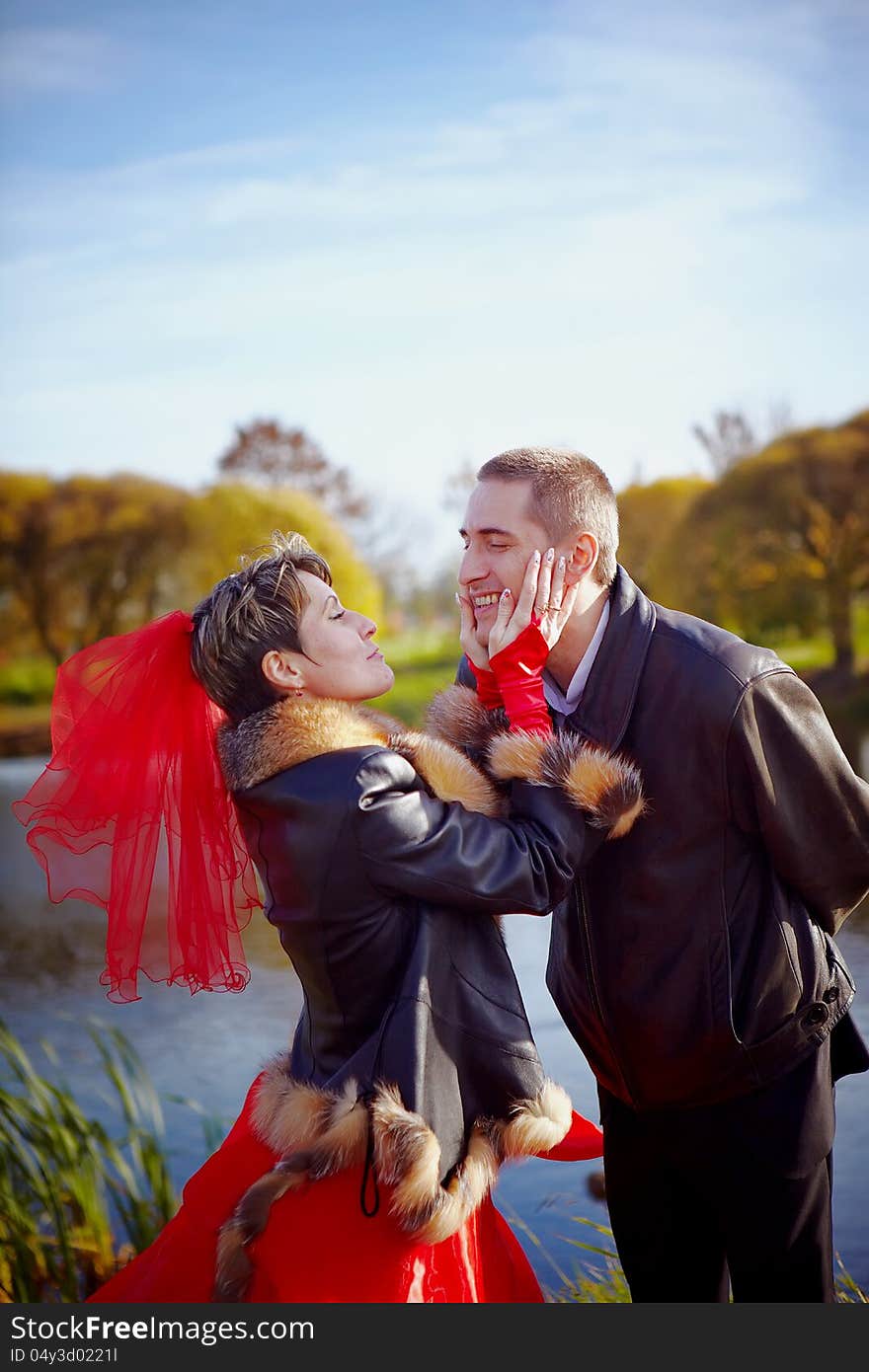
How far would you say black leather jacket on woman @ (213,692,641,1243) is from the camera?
5.45 ft

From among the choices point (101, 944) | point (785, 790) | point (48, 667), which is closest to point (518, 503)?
point (785, 790)

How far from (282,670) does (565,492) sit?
559mm

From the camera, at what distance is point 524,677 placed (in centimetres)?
187

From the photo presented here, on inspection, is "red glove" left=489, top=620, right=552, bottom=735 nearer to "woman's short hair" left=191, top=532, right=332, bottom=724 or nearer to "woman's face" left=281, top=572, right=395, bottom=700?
"woman's face" left=281, top=572, right=395, bottom=700

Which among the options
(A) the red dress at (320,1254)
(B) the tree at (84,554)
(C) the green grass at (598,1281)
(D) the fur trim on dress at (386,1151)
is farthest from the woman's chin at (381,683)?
(B) the tree at (84,554)

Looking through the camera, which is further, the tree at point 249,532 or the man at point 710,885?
the tree at point 249,532

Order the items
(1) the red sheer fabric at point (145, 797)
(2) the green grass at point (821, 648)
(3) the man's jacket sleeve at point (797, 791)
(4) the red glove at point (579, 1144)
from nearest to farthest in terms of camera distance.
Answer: (3) the man's jacket sleeve at point (797, 791) < (1) the red sheer fabric at point (145, 797) < (4) the red glove at point (579, 1144) < (2) the green grass at point (821, 648)

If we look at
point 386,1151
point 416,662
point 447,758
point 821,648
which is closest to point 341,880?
point 447,758

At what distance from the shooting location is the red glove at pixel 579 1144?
2.02m

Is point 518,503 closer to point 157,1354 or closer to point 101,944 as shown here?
point 157,1354

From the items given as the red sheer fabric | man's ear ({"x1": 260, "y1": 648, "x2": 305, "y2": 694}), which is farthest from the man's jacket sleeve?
the red sheer fabric

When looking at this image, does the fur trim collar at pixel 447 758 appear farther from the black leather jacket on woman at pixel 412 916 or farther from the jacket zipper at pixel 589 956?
the jacket zipper at pixel 589 956

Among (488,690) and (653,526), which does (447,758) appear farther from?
(653,526)

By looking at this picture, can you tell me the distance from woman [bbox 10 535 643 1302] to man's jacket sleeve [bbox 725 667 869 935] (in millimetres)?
187
